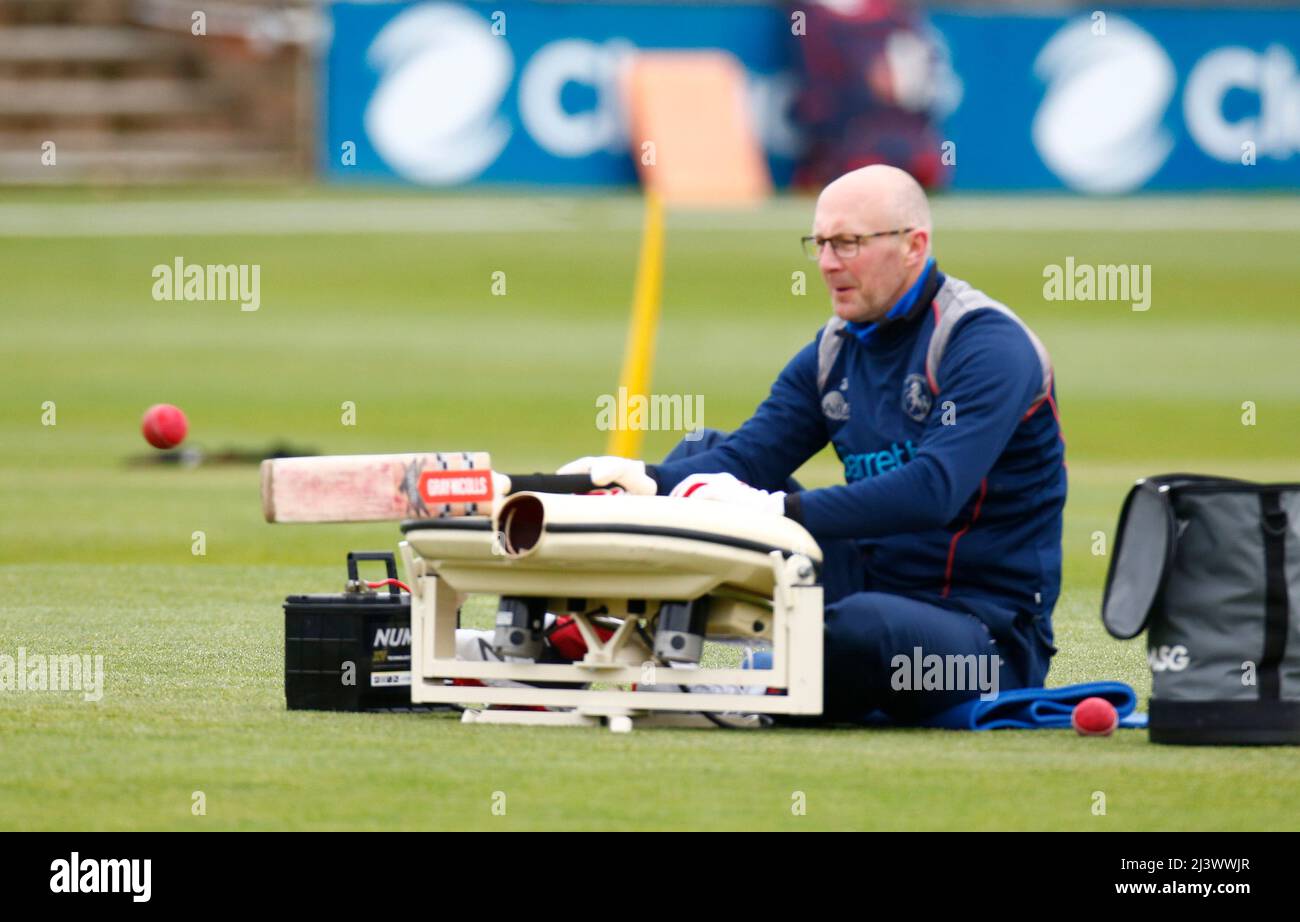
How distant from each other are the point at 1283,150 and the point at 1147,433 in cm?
1534

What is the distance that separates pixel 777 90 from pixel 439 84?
4.33 meters

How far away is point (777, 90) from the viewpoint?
111ft

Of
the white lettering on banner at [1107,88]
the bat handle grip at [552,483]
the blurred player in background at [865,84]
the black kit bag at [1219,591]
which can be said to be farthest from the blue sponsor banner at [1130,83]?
the black kit bag at [1219,591]

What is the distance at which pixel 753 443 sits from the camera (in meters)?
8.30

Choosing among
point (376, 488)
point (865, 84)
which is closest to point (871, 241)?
point (376, 488)

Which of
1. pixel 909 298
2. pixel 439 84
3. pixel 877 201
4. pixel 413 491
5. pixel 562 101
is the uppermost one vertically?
pixel 439 84

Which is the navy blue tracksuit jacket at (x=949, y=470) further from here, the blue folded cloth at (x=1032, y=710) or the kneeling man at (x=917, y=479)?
the blue folded cloth at (x=1032, y=710)

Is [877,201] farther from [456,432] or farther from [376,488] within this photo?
[456,432]

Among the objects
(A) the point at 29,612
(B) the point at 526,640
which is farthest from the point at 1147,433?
(B) the point at 526,640

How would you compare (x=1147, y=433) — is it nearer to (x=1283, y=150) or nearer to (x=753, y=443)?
(x=753, y=443)

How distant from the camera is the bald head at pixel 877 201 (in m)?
7.66

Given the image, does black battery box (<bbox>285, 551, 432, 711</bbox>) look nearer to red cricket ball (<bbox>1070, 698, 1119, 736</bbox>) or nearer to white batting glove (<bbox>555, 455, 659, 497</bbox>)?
white batting glove (<bbox>555, 455, 659, 497</bbox>)

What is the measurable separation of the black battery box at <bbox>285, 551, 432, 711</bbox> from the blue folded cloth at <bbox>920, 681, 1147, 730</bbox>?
1551 mm

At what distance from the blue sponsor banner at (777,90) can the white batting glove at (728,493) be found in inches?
1033
